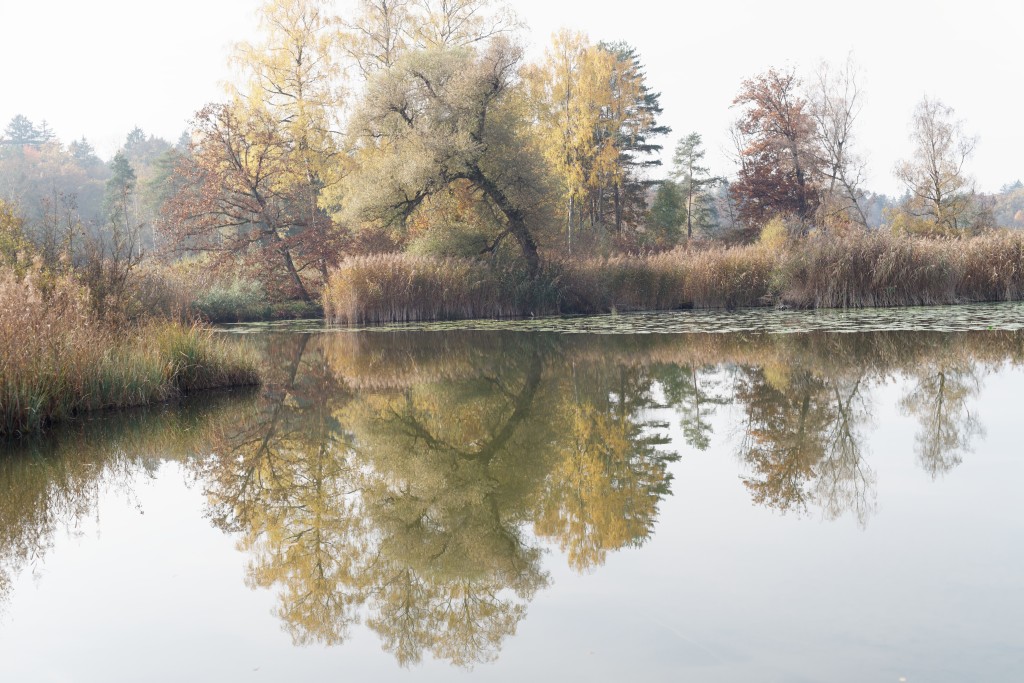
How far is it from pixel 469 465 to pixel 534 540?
1.50 metres

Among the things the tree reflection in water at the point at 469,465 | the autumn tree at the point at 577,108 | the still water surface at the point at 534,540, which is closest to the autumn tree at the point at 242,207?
the autumn tree at the point at 577,108

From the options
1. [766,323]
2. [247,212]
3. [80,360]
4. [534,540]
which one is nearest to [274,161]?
[247,212]

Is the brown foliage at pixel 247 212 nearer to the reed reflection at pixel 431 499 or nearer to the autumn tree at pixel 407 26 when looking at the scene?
the autumn tree at pixel 407 26

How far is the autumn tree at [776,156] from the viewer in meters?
34.4

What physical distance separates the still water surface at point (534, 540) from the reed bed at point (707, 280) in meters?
11.7

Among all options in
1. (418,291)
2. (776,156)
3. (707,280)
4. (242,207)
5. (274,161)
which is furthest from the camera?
(776,156)

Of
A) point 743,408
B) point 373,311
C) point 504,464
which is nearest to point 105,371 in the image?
point 504,464

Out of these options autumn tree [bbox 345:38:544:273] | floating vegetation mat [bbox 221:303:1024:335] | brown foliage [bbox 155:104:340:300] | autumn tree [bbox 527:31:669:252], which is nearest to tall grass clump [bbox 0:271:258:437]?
floating vegetation mat [bbox 221:303:1024:335]

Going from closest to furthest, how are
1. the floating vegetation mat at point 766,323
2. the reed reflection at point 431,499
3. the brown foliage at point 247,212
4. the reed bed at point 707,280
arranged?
the reed reflection at point 431,499
the floating vegetation mat at point 766,323
the reed bed at point 707,280
the brown foliage at point 247,212

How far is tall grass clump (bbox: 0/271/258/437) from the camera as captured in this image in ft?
20.4

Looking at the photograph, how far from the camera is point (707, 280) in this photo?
19.8 meters

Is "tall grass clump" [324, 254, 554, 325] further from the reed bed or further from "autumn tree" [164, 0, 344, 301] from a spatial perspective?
"autumn tree" [164, 0, 344, 301]

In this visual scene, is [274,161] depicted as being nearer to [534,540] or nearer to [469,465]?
[469,465]

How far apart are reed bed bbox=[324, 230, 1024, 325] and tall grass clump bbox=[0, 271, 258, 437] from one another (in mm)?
9829
